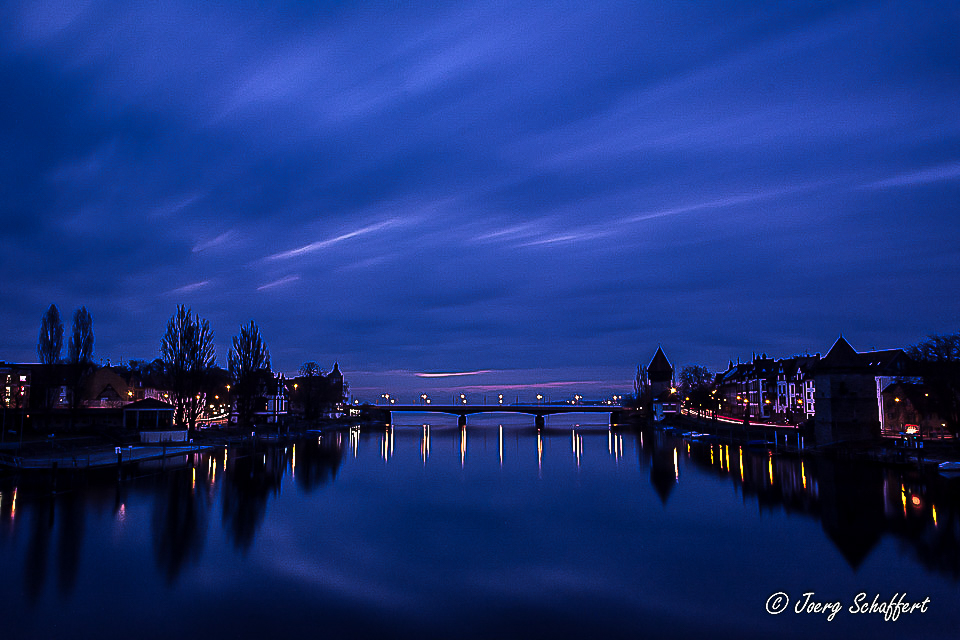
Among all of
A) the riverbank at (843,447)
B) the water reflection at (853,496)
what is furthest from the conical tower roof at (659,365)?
the water reflection at (853,496)

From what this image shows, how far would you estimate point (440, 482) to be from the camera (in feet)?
153

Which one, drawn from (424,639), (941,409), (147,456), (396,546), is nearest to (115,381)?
(147,456)

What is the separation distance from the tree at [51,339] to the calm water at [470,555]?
2523 cm

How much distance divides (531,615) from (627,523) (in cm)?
1463

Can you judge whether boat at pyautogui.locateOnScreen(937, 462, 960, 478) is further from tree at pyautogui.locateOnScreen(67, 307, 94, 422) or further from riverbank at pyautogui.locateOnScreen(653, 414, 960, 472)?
tree at pyautogui.locateOnScreen(67, 307, 94, 422)

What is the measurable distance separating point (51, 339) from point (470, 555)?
56.9 metres

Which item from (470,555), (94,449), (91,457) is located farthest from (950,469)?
(94,449)

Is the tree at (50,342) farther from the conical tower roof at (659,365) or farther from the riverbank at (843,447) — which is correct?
the conical tower roof at (659,365)

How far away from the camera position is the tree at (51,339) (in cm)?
6206

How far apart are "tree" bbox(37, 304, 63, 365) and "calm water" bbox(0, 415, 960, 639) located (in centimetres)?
2523

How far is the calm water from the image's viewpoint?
16766 millimetres

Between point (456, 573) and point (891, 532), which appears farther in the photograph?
point (891, 532)

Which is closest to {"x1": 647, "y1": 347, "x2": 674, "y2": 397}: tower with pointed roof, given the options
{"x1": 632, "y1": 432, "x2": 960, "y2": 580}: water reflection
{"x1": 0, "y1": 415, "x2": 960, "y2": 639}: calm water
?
{"x1": 632, "y1": 432, "x2": 960, "y2": 580}: water reflection

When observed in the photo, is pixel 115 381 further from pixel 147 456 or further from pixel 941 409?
pixel 941 409
